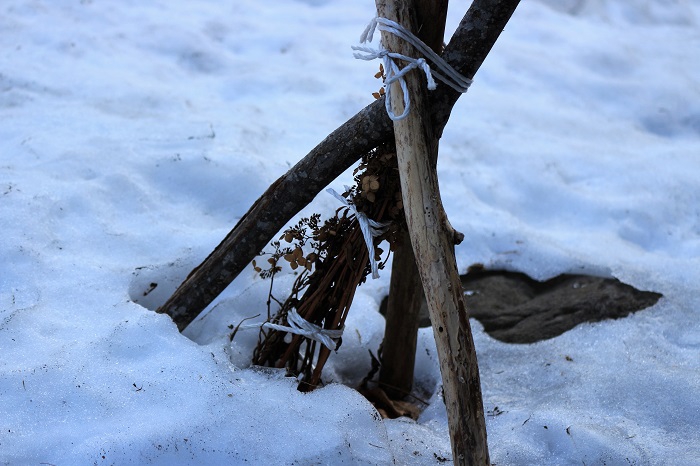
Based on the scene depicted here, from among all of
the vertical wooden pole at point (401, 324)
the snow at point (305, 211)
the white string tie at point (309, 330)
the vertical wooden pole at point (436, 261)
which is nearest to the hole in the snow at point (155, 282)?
the snow at point (305, 211)

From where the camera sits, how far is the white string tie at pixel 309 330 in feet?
6.59

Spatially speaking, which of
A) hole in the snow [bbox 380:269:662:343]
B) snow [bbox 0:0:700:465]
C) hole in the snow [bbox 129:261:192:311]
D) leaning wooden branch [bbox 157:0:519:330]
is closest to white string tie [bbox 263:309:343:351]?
snow [bbox 0:0:700:465]

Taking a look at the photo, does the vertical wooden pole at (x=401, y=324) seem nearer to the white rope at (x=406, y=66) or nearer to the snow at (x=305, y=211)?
the snow at (x=305, y=211)

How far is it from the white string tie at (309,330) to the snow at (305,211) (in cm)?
13

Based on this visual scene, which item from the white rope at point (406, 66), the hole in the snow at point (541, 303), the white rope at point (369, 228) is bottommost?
the hole in the snow at point (541, 303)

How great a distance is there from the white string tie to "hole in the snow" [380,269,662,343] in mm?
738

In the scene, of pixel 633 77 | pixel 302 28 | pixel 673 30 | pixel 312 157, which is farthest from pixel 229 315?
pixel 673 30

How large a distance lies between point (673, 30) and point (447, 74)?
13.3 ft

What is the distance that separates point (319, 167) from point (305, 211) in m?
1.01

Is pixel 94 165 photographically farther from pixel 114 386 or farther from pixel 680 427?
pixel 680 427

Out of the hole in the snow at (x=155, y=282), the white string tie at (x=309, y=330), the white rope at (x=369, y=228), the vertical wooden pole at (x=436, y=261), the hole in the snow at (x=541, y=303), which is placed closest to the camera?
the vertical wooden pole at (x=436, y=261)

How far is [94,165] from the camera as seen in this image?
9.89 feet

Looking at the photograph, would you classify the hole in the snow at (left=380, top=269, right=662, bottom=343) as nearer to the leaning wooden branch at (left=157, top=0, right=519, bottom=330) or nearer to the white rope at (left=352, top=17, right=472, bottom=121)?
the leaning wooden branch at (left=157, top=0, right=519, bottom=330)

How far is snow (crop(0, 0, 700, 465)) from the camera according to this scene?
188cm
